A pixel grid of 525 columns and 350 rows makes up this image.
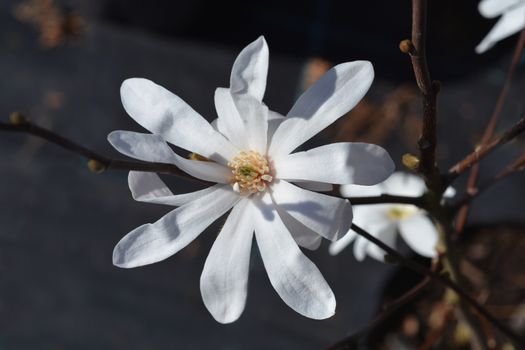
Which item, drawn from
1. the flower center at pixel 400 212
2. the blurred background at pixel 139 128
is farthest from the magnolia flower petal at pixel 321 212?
the blurred background at pixel 139 128

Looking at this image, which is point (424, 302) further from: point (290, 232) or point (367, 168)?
point (367, 168)

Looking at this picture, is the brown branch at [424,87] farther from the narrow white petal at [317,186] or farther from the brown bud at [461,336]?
the brown bud at [461,336]

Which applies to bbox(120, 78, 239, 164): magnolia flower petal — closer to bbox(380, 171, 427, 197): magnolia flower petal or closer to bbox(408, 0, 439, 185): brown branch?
bbox(408, 0, 439, 185): brown branch

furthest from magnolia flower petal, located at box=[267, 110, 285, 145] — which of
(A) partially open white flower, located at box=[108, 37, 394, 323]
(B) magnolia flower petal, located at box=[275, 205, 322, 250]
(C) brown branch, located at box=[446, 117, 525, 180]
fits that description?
(C) brown branch, located at box=[446, 117, 525, 180]

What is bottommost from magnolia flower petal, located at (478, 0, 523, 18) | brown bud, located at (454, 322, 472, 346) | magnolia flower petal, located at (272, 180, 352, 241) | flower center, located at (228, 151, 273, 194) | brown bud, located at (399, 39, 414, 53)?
magnolia flower petal, located at (272, 180, 352, 241)

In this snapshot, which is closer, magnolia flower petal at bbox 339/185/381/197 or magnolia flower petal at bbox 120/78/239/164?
magnolia flower petal at bbox 120/78/239/164

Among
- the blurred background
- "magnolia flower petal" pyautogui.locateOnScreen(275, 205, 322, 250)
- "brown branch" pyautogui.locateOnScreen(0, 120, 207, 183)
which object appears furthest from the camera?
the blurred background

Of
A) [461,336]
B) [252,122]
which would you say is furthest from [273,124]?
[461,336]
